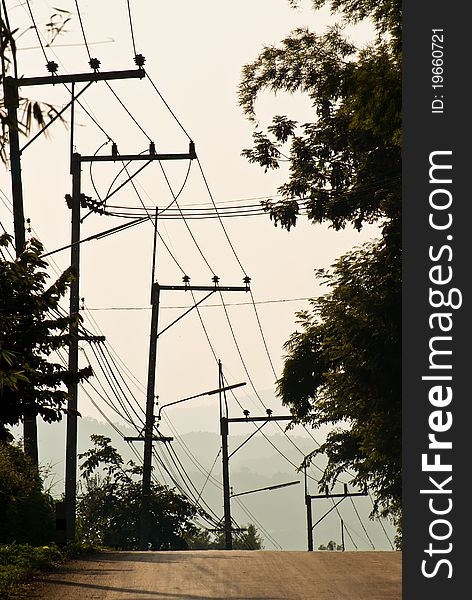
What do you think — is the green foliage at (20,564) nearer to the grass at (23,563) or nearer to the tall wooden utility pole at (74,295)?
the grass at (23,563)

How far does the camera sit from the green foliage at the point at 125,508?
187ft

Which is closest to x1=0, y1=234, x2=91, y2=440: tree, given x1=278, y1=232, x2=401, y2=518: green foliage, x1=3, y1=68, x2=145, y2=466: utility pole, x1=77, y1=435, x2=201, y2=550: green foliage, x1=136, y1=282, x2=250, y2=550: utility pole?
x1=3, y1=68, x2=145, y2=466: utility pole

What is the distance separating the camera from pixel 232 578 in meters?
17.1

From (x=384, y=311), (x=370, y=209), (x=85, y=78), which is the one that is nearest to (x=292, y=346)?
(x=370, y=209)

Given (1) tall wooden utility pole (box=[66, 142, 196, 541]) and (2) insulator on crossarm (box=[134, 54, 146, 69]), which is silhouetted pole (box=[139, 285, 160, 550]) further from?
(2) insulator on crossarm (box=[134, 54, 146, 69])

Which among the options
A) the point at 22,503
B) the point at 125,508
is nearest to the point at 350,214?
the point at 22,503

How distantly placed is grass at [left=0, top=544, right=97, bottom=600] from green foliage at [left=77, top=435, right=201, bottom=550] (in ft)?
106

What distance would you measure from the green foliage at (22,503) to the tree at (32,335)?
250 centimetres

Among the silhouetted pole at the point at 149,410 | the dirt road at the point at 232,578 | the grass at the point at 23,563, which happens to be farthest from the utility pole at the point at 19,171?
the silhouetted pole at the point at 149,410

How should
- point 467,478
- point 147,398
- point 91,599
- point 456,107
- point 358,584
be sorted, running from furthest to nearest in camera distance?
point 147,398, point 358,584, point 91,599, point 456,107, point 467,478

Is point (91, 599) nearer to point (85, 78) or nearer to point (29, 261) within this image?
point (29, 261)

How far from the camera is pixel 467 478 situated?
11.0m

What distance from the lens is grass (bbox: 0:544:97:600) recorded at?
15.5 meters

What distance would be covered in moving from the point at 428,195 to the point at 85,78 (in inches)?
578
